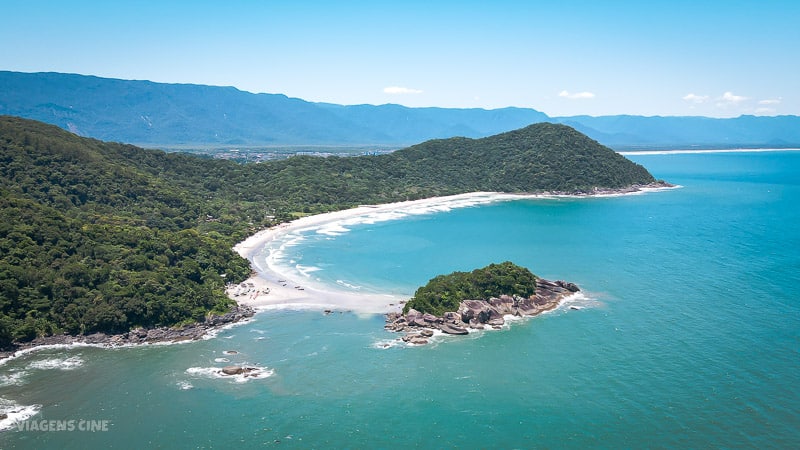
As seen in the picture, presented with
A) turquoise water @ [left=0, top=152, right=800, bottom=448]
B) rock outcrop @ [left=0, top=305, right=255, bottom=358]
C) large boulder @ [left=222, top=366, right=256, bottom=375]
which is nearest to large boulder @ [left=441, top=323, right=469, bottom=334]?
turquoise water @ [left=0, top=152, right=800, bottom=448]

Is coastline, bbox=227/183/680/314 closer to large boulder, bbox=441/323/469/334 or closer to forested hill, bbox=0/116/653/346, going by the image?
forested hill, bbox=0/116/653/346

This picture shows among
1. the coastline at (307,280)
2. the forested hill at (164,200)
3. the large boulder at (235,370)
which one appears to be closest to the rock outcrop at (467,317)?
the coastline at (307,280)

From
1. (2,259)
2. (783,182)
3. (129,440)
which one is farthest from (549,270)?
(783,182)

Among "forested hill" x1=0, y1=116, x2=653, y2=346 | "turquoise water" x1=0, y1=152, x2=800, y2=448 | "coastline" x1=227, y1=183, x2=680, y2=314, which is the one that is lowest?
"turquoise water" x1=0, y1=152, x2=800, y2=448

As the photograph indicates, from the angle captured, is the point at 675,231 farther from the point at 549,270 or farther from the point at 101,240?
the point at 101,240

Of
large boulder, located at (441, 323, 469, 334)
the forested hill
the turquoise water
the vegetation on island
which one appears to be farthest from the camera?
the vegetation on island
